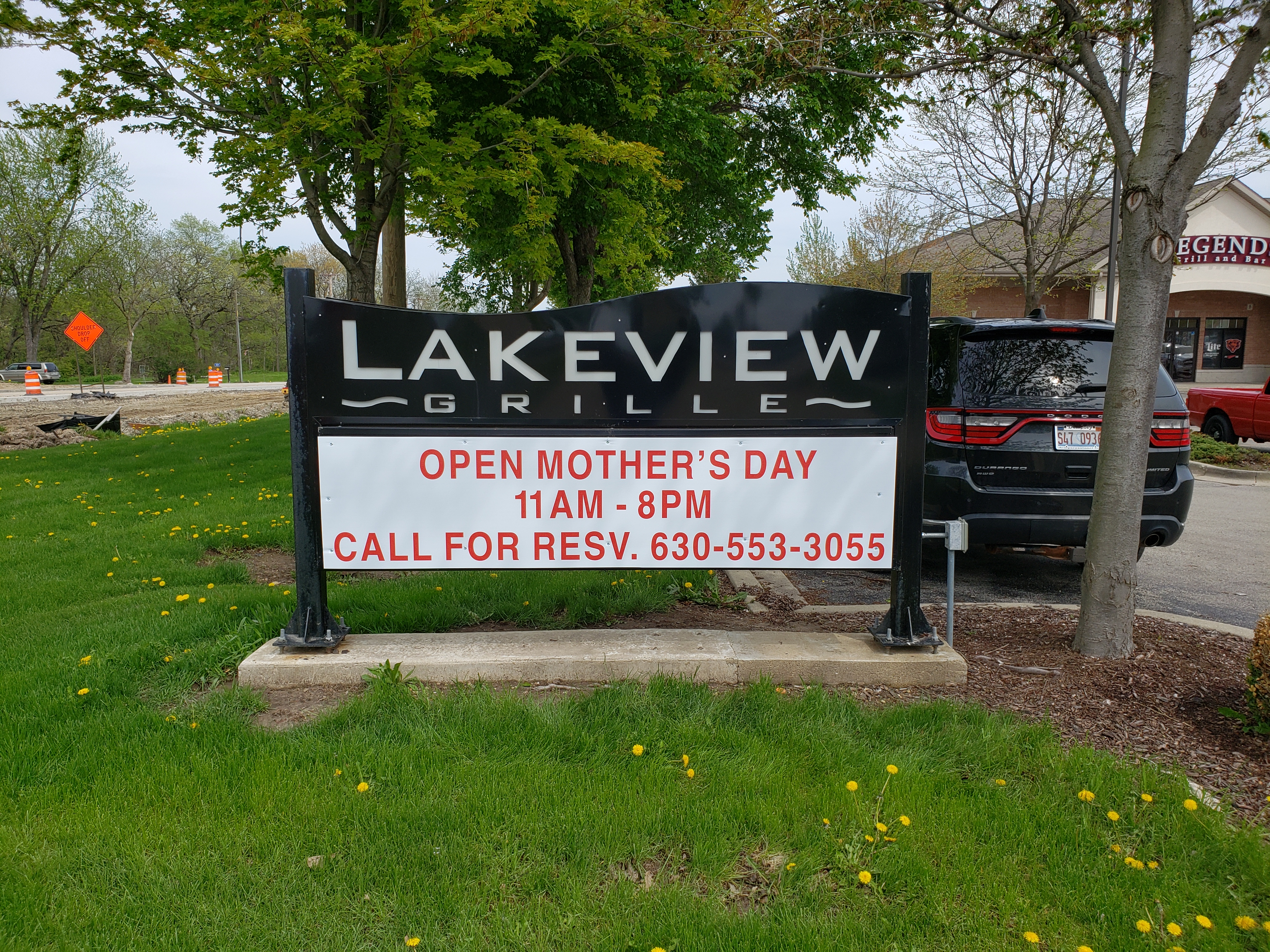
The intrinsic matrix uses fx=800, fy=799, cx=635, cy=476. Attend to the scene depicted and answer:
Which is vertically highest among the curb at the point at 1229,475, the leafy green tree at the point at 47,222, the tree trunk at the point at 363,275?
the leafy green tree at the point at 47,222

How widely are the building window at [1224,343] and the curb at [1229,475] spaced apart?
22.8 m

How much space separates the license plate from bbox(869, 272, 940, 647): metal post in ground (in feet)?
5.49

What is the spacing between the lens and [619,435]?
3834 millimetres

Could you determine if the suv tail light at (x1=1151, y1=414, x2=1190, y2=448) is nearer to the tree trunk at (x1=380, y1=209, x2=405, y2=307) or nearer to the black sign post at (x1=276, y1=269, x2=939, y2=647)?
the black sign post at (x1=276, y1=269, x2=939, y2=647)

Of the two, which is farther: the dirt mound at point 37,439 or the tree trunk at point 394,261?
the dirt mound at point 37,439

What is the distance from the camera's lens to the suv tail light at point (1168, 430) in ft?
16.7

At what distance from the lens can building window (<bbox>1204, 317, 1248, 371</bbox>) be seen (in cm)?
3064

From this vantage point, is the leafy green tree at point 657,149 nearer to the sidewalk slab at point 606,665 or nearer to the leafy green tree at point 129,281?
the sidewalk slab at point 606,665

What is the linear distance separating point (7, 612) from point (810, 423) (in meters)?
4.67

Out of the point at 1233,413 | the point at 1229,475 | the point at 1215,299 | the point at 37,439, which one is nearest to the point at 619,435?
the point at 1229,475

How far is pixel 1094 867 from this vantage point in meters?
2.36

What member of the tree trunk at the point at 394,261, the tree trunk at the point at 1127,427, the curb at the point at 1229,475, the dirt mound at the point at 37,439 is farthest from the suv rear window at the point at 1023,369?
the dirt mound at the point at 37,439

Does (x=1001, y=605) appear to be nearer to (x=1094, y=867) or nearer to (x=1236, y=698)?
(x=1236, y=698)

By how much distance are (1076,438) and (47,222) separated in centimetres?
4928
